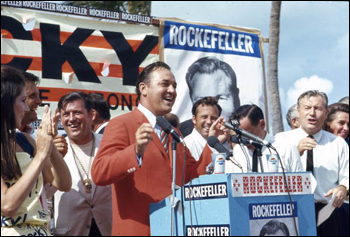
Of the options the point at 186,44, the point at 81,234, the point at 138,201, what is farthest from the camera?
the point at 186,44

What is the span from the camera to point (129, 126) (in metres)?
3.81

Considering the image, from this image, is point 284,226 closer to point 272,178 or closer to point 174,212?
point 272,178

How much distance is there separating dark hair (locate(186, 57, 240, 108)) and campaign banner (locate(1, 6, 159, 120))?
53 centimetres

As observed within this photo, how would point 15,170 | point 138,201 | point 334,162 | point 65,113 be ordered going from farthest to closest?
point 334,162, point 65,113, point 138,201, point 15,170

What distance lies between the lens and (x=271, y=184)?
10.7 ft

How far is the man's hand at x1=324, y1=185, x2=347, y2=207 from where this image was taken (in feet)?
16.0

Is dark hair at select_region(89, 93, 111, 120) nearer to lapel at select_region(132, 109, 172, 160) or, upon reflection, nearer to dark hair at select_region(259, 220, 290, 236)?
lapel at select_region(132, 109, 172, 160)

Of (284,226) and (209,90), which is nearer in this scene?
(284,226)

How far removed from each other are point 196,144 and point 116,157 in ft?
7.87

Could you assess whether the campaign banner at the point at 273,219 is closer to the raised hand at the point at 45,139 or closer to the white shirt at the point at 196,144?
the raised hand at the point at 45,139

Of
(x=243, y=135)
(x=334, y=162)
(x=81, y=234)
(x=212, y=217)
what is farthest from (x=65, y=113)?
(x=334, y=162)

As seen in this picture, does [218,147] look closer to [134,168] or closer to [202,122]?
[134,168]

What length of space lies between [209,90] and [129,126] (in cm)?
355

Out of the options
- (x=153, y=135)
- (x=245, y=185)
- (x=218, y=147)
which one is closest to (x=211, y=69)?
(x=153, y=135)
